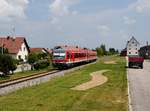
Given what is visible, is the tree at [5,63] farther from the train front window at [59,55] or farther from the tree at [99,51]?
the tree at [99,51]

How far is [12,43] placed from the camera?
88.4 metres

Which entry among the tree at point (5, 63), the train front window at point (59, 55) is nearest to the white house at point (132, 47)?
the train front window at point (59, 55)

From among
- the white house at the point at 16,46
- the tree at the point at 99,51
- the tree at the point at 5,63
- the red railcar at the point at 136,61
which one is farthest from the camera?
the tree at the point at 99,51

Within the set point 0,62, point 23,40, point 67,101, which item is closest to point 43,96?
point 67,101

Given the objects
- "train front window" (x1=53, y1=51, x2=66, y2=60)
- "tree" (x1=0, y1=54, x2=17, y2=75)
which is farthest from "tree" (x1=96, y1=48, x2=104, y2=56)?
"tree" (x1=0, y1=54, x2=17, y2=75)

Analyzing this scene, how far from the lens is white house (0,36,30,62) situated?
282ft

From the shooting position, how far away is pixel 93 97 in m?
19.0

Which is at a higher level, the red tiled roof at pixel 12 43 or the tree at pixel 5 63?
the red tiled roof at pixel 12 43

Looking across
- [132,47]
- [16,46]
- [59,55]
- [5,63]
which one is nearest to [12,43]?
[16,46]

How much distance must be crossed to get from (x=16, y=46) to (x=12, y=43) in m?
1.89

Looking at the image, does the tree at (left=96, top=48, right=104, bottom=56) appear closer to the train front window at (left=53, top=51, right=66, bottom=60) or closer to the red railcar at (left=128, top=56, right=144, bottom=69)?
the red railcar at (left=128, top=56, right=144, bottom=69)

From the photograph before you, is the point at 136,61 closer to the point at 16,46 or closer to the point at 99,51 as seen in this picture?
the point at 16,46

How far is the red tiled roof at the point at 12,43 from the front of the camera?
86025 millimetres

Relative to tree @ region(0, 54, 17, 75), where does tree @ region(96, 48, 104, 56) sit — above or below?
above
